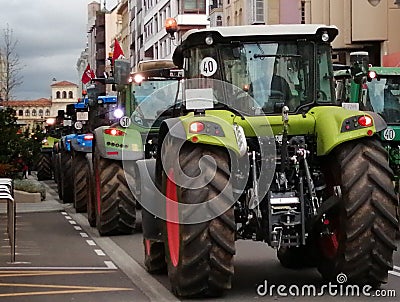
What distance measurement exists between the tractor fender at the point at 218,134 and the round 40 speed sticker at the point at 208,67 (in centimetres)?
86

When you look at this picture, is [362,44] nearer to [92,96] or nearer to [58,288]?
[92,96]

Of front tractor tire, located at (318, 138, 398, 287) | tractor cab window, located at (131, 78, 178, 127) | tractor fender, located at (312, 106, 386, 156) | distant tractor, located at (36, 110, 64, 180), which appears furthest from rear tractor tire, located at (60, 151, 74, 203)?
front tractor tire, located at (318, 138, 398, 287)

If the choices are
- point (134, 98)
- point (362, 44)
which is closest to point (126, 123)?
point (134, 98)

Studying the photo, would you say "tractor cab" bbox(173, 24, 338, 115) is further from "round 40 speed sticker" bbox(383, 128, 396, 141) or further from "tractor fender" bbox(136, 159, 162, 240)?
"round 40 speed sticker" bbox(383, 128, 396, 141)

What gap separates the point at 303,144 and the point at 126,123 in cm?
769

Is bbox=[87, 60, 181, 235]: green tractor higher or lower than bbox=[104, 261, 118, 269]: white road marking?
higher

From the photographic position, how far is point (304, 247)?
1228 cm

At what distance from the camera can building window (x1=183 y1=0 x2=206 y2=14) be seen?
7775 centimetres

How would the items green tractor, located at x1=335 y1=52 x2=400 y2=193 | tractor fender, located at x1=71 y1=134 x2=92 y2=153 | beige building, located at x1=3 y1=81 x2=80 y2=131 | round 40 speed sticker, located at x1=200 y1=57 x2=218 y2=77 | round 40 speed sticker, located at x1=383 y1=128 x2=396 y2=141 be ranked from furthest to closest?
1. beige building, located at x1=3 y1=81 x2=80 y2=131
2. tractor fender, located at x1=71 y1=134 x2=92 y2=153
3. green tractor, located at x1=335 y1=52 x2=400 y2=193
4. round 40 speed sticker, located at x1=383 y1=128 x2=396 y2=141
5. round 40 speed sticker, located at x1=200 y1=57 x2=218 y2=77

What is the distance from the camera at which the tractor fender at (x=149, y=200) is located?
1205cm

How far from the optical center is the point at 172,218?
11062 millimetres

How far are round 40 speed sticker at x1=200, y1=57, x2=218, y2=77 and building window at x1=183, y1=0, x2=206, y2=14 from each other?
66.8m

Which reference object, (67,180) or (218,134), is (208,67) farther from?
(67,180)

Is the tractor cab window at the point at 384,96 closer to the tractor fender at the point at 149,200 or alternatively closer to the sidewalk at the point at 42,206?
the tractor fender at the point at 149,200
